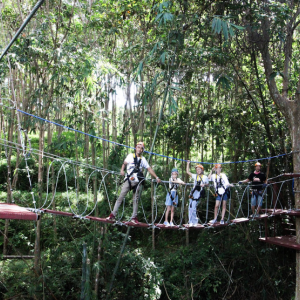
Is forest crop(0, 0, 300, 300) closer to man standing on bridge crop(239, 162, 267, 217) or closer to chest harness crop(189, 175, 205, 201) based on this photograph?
man standing on bridge crop(239, 162, 267, 217)

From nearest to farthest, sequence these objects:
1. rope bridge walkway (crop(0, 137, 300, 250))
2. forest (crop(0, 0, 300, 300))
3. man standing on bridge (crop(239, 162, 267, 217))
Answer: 1. rope bridge walkway (crop(0, 137, 300, 250))
2. man standing on bridge (crop(239, 162, 267, 217))
3. forest (crop(0, 0, 300, 300))

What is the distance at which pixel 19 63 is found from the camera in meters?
4.64

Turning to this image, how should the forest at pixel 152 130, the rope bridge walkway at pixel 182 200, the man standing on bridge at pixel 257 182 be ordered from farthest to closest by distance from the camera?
the forest at pixel 152 130
the man standing on bridge at pixel 257 182
the rope bridge walkway at pixel 182 200

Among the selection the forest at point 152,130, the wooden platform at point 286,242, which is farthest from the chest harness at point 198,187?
the wooden platform at point 286,242

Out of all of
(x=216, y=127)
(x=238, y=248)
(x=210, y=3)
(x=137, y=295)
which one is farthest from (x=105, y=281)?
(x=210, y=3)

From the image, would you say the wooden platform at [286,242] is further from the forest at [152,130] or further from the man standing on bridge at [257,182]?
the man standing on bridge at [257,182]

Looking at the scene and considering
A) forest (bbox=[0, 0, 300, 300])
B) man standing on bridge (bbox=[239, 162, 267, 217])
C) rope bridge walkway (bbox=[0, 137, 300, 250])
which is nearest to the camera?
rope bridge walkway (bbox=[0, 137, 300, 250])

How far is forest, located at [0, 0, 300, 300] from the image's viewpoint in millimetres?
4660

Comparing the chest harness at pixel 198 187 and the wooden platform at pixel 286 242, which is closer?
the chest harness at pixel 198 187

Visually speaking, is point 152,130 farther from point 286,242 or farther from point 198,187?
point 286,242

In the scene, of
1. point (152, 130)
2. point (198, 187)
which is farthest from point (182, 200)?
point (152, 130)

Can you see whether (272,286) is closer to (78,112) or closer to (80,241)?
(80,241)

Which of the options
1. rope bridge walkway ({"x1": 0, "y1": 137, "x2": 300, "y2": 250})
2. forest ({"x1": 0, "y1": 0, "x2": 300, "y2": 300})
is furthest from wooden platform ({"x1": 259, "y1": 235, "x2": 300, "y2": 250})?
forest ({"x1": 0, "y1": 0, "x2": 300, "y2": 300})

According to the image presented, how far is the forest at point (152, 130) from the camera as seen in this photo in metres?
4.66
